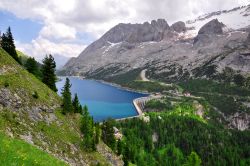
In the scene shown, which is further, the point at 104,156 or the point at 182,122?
the point at 182,122

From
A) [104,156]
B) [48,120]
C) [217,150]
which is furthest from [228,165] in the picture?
[48,120]

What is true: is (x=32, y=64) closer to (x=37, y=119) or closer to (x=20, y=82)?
(x=20, y=82)

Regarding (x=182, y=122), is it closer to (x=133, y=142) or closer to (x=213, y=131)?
(x=213, y=131)

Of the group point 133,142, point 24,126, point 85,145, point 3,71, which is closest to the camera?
point 24,126

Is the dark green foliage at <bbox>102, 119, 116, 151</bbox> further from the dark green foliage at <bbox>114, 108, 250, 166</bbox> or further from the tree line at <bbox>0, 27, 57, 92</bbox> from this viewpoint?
the dark green foliage at <bbox>114, 108, 250, 166</bbox>

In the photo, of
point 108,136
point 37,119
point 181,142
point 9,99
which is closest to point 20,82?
point 9,99

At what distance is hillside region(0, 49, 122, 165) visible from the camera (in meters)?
45.7

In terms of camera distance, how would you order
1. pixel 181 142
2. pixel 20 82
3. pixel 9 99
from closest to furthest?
pixel 9 99
pixel 20 82
pixel 181 142

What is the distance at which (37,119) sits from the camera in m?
52.1

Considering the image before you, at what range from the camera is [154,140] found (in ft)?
546

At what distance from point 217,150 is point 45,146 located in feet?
448

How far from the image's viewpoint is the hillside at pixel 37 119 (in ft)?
150

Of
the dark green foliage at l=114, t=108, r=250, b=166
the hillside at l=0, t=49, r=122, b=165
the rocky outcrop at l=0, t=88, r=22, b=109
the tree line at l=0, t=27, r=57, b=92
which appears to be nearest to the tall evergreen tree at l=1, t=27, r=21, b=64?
the tree line at l=0, t=27, r=57, b=92

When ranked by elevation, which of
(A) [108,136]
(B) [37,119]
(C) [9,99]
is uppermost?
(C) [9,99]
